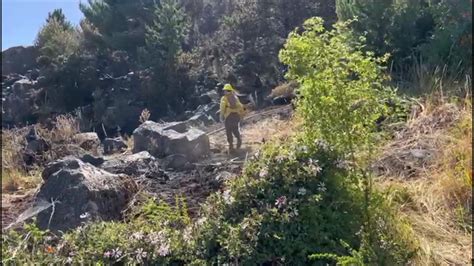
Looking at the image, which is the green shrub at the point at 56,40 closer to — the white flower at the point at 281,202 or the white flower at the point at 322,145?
the white flower at the point at 322,145

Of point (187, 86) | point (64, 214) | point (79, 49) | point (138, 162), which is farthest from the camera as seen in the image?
point (79, 49)

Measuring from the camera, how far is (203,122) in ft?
43.1

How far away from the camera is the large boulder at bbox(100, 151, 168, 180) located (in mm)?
7449

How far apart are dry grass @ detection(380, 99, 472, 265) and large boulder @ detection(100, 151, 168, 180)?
2930mm

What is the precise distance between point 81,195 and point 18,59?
77.0 feet

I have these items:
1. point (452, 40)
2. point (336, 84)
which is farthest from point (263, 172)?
point (452, 40)

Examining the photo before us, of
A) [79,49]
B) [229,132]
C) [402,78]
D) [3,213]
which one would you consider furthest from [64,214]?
[79,49]

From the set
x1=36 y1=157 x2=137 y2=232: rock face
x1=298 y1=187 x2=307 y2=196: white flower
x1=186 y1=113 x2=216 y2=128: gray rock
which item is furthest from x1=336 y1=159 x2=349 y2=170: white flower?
x1=186 y1=113 x2=216 y2=128: gray rock

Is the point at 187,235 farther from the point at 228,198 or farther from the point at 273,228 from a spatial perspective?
the point at 273,228

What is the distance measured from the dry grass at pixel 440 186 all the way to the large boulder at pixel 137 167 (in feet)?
9.61

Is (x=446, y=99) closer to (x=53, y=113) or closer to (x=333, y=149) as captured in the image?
(x=333, y=149)

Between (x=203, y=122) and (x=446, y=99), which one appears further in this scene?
(x=203, y=122)

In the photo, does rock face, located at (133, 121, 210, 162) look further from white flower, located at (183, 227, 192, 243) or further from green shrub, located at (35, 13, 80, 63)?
green shrub, located at (35, 13, 80, 63)

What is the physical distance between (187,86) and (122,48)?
14.7ft
